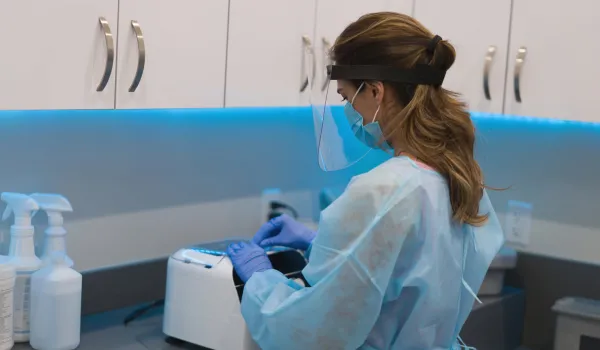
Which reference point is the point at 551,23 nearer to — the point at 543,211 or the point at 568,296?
the point at 543,211

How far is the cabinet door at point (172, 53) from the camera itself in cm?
165

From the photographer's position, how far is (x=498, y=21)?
6.92 ft

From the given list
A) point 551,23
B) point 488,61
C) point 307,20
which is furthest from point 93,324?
point 551,23

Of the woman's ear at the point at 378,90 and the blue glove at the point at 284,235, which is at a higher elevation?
the woman's ear at the point at 378,90

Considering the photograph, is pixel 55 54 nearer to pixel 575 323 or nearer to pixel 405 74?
pixel 405 74

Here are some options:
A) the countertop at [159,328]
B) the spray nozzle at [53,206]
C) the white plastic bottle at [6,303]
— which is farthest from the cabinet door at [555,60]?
the white plastic bottle at [6,303]

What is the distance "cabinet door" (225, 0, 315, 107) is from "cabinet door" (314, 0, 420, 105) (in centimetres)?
3

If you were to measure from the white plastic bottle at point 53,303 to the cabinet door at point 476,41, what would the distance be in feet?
3.63

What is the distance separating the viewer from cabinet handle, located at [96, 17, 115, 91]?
1587 millimetres

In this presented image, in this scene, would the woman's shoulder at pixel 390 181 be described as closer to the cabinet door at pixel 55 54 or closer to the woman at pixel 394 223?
the woman at pixel 394 223

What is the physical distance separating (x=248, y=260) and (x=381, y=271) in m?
0.44

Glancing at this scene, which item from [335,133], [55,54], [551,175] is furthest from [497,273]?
[55,54]

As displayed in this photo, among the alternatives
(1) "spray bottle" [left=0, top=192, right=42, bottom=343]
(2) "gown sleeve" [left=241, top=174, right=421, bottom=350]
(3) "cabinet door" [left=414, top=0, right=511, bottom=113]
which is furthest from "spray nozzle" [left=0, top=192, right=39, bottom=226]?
(3) "cabinet door" [left=414, top=0, right=511, bottom=113]

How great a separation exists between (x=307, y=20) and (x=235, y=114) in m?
0.45
